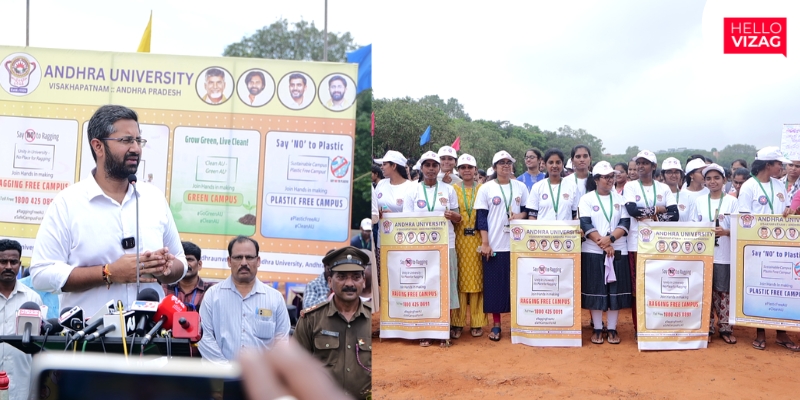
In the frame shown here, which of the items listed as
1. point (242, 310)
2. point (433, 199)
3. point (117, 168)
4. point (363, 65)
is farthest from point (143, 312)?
point (433, 199)

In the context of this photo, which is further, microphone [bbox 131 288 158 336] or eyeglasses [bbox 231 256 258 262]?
eyeglasses [bbox 231 256 258 262]

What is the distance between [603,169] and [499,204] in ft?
2.53

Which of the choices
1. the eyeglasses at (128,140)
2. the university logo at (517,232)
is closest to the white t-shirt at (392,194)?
the university logo at (517,232)

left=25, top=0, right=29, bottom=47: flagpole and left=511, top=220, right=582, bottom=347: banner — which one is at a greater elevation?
left=25, top=0, right=29, bottom=47: flagpole

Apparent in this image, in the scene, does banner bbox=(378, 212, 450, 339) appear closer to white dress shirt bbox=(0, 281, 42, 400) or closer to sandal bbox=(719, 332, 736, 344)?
sandal bbox=(719, 332, 736, 344)

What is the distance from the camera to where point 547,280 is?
4910 millimetres

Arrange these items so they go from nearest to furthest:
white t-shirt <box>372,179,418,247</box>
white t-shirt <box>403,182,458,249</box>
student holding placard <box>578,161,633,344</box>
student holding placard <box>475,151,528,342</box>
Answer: white t-shirt <box>372,179,418,247</box> → white t-shirt <box>403,182,458,249</box> → student holding placard <box>475,151,528,342</box> → student holding placard <box>578,161,633,344</box>

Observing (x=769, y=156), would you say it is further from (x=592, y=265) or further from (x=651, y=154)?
(x=592, y=265)

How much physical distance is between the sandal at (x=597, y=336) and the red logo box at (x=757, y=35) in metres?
2.18

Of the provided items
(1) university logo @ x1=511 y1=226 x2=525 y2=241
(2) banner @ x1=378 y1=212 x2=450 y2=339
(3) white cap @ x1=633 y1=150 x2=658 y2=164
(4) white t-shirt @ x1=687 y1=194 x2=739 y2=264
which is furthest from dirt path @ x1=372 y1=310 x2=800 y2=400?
(3) white cap @ x1=633 y1=150 x2=658 y2=164

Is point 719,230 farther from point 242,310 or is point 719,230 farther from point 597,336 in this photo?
point 242,310

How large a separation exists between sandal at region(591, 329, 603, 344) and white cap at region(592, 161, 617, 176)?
1115 mm

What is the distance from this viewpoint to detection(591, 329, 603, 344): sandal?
5.01m

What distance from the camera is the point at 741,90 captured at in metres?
3.83
